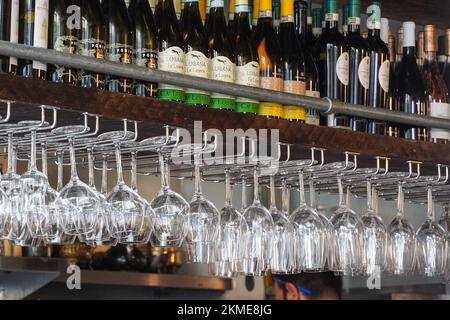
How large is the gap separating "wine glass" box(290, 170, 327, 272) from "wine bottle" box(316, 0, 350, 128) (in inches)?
9.8

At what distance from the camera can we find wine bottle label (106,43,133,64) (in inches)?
79.4

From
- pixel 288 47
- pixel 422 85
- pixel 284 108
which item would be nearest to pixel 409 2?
pixel 422 85

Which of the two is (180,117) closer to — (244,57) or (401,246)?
(244,57)

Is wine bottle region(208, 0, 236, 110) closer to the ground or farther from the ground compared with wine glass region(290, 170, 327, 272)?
farther from the ground

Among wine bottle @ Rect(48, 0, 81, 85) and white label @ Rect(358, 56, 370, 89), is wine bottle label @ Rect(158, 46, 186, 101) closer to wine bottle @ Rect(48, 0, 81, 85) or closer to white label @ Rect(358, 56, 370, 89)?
wine bottle @ Rect(48, 0, 81, 85)

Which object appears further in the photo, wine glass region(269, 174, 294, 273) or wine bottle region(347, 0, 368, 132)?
wine bottle region(347, 0, 368, 132)

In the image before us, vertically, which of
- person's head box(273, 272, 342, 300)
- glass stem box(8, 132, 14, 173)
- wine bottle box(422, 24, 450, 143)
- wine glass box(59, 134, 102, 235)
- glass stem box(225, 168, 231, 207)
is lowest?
person's head box(273, 272, 342, 300)

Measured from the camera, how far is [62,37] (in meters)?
1.96

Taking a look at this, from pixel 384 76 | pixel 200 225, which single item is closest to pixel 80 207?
pixel 200 225

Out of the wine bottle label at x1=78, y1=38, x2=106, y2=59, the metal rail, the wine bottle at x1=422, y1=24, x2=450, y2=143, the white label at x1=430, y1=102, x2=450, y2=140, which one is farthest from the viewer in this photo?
the wine bottle at x1=422, y1=24, x2=450, y2=143

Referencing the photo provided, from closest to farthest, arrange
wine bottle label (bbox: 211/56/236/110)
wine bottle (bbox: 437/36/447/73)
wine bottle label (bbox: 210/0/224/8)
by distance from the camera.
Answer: wine bottle label (bbox: 211/56/236/110), wine bottle label (bbox: 210/0/224/8), wine bottle (bbox: 437/36/447/73)

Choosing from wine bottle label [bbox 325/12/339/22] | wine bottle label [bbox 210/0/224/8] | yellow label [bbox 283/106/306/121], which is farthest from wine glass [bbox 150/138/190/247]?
wine bottle label [bbox 325/12/339/22]

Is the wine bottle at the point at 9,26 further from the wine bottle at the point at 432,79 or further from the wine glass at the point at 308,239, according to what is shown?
the wine bottle at the point at 432,79
